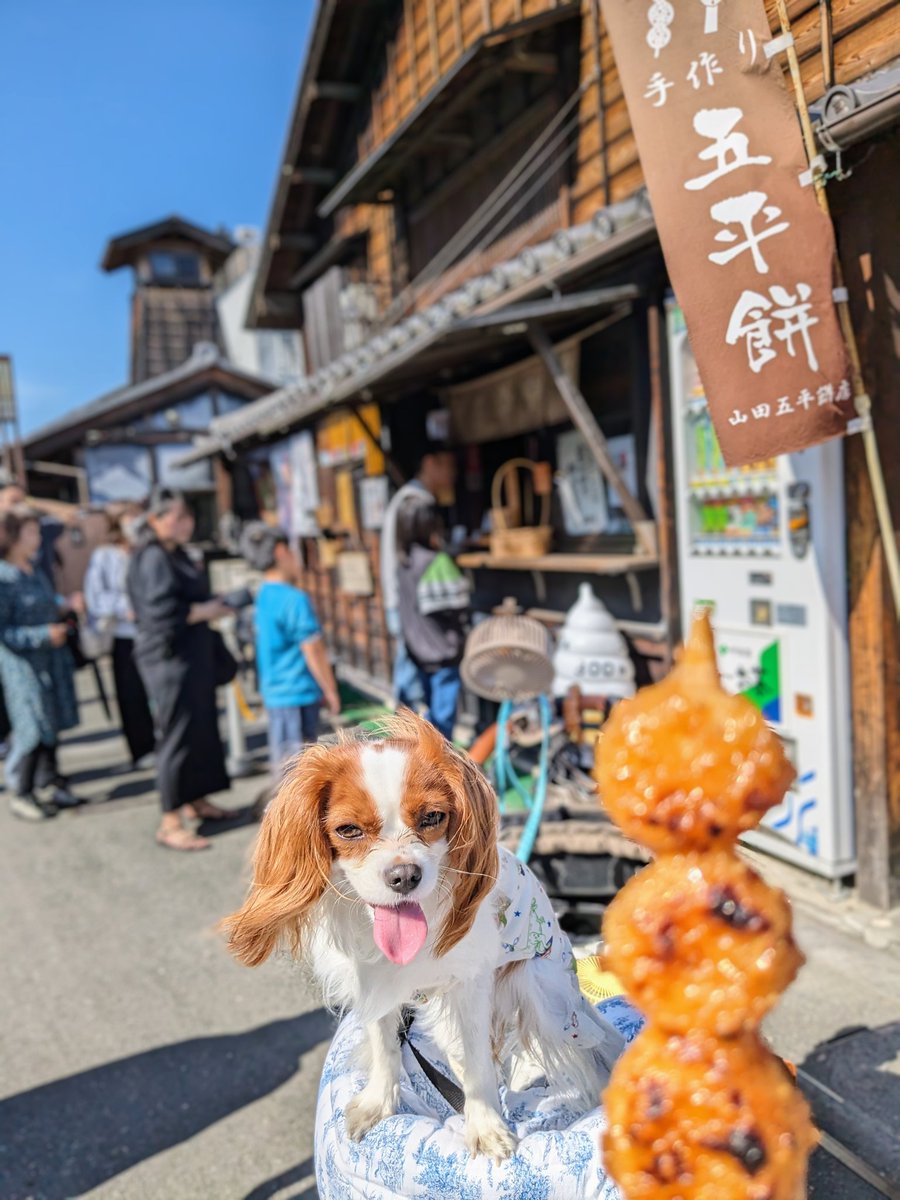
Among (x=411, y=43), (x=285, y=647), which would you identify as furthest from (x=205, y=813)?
(x=411, y=43)

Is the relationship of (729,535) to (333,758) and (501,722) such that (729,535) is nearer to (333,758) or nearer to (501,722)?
(501,722)

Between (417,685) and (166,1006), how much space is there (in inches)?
112

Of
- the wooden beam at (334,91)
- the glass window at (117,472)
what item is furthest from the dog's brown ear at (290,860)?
the glass window at (117,472)

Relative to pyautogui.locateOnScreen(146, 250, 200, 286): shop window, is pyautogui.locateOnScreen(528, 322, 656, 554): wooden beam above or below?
below

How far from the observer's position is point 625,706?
122cm

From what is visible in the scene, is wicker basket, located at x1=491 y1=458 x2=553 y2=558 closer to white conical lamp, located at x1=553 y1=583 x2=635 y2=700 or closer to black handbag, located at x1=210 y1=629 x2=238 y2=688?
white conical lamp, located at x1=553 y1=583 x2=635 y2=700

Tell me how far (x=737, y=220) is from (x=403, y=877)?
2.46 metres

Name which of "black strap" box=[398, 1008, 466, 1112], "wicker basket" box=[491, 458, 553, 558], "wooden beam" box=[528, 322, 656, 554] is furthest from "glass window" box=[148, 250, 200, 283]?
Result: "black strap" box=[398, 1008, 466, 1112]

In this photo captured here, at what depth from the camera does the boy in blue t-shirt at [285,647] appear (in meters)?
4.90

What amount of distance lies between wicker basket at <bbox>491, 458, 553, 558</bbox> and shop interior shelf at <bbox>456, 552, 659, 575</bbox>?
69mm

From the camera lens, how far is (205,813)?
5832mm

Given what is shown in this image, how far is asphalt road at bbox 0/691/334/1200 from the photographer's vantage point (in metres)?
2.65

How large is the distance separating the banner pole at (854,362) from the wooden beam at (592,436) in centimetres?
174

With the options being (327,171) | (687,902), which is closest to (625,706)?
(687,902)
